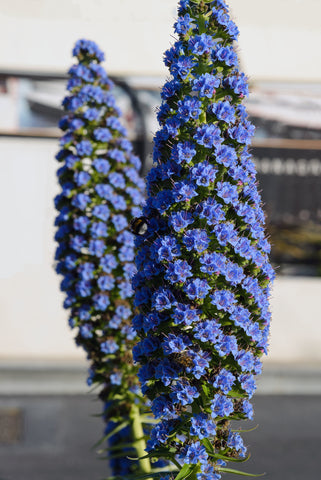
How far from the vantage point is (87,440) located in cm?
862

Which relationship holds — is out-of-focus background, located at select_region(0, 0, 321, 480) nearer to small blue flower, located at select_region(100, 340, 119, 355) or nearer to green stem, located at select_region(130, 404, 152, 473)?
green stem, located at select_region(130, 404, 152, 473)

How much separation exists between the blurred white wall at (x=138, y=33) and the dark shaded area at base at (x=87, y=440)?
188 inches

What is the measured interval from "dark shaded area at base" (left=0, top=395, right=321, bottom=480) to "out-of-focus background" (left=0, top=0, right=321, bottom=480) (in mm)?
58

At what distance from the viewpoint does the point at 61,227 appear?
3193 millimetres

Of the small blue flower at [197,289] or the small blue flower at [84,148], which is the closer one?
the small blue flower at [197,289]

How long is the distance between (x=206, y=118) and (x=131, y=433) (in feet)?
5.29

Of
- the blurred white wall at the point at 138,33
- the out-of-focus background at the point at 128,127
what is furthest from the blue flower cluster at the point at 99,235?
the blurred white wall at the point at 138,33

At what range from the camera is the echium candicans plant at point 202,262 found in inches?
92.0

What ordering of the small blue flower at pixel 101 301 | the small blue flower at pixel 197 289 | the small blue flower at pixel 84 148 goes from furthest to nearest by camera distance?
the small blue flower at pixel 84 148 < the small blue flower at pixel 101 301 < the small blue flower at pixel 197 289

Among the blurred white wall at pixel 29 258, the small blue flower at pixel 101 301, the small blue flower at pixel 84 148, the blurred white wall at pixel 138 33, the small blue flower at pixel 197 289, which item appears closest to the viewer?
the small blue flower at pixel 197 289

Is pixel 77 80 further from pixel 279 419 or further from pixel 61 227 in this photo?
pixel 279 419

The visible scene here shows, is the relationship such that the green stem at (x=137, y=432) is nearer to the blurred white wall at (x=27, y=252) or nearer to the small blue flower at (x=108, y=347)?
the small blue flower at (x=108, y=347)

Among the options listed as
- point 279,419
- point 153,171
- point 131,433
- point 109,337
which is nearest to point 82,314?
point 109,337

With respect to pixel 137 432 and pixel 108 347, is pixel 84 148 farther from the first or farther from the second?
pixel 137 432
